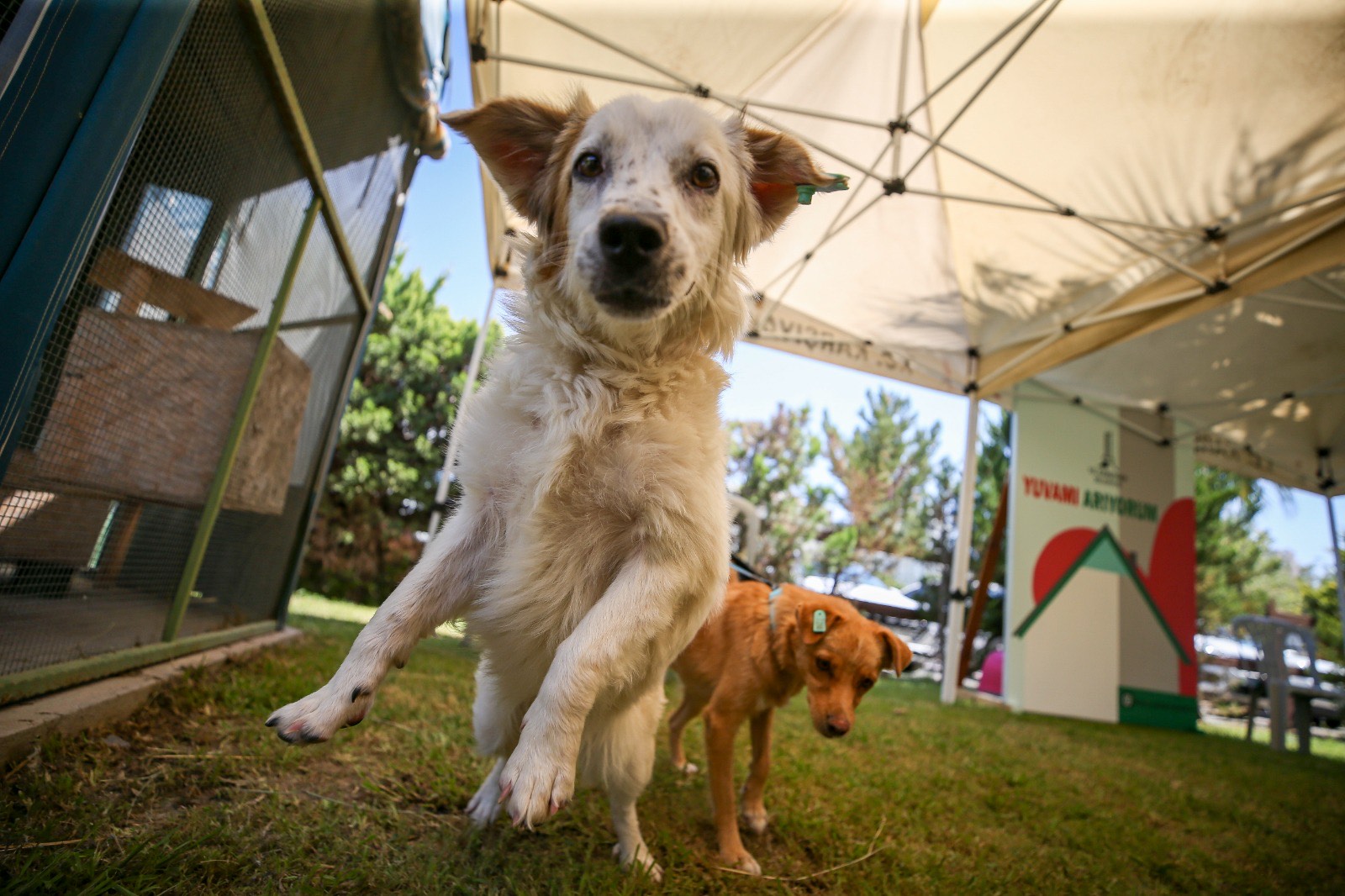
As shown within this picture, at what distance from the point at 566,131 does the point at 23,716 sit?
2240mm

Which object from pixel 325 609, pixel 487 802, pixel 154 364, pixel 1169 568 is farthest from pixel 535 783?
pixel 1169 568

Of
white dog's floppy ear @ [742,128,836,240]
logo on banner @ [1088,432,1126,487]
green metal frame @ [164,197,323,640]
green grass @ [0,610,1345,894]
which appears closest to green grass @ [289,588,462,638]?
green grass @ [0,610,1345,894]

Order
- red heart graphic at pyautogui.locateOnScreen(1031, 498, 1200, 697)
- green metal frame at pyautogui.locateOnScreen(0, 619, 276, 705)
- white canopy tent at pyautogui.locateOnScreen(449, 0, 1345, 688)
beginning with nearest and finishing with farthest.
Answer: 1. green metal frame at pyautogui.locateOnScreen(0, 619, 276, 705)
2. white canopy tent at pyautogui.locateOnScreen(449, 0, 1345, 688)
3. red heart graphic at pyautogui.locateOnScreen(1031, 498, 1200, 697)

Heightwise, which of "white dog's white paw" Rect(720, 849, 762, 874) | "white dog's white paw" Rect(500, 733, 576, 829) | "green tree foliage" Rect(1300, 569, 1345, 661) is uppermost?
"green tree foliage" Rect(1300, 569, 1345, 661)

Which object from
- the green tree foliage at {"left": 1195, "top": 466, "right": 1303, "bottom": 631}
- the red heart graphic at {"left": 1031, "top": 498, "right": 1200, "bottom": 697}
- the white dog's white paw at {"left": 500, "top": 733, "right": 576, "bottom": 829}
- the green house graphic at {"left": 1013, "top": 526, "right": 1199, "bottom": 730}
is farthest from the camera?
the green tree foliage at {"left": 1195, "top": 466, "right": 1303, "bottom": 631}

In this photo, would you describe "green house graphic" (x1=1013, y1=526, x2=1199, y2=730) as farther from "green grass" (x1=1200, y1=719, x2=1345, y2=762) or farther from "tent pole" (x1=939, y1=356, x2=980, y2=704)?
"green grass" (x1=1200, y1=719, x2=1345, y2=762)

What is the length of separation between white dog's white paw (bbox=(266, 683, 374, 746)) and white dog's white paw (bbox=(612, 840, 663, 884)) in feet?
3.51

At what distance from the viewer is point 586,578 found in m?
1.55

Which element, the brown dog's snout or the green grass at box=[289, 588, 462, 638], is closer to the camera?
the brown dog's snout

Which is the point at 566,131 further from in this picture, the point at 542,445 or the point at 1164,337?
the point at 1164,337

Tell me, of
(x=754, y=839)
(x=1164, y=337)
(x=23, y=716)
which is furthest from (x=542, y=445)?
(x=1164, y=337)

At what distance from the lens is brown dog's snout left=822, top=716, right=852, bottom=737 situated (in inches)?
84.7

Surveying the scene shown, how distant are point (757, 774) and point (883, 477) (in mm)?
16277

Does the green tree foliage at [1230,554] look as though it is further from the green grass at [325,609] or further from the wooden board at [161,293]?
the wooden board at [161,293]
